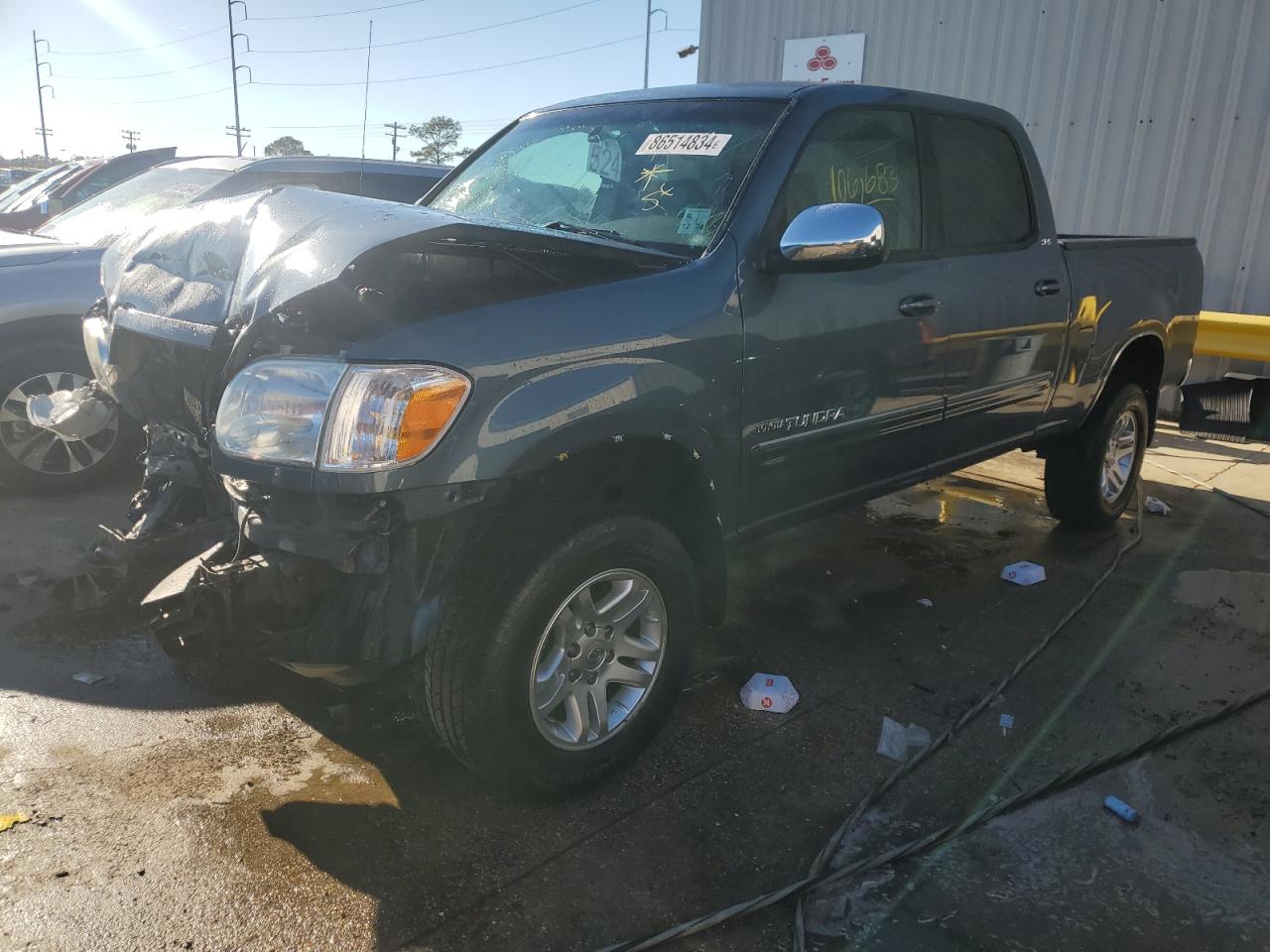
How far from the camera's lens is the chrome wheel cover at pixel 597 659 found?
252 centimetres

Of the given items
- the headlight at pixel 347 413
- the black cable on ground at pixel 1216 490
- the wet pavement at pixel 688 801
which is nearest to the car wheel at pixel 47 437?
the wet pavement at pixel 688 801

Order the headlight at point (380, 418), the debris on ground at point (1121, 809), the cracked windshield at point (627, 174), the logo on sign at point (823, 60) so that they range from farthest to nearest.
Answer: the logo on sign at point (823, 60), the cracked windshield at point (627, 174), the debris on ground at point (1121, 809), the headlight at point (380, 418)

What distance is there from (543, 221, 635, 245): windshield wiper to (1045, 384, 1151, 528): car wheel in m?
3.06

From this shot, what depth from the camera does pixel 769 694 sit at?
128 inches

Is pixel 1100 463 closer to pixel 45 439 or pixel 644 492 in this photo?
pixel 644 492

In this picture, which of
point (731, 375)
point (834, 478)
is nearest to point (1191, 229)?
point (834, 478)

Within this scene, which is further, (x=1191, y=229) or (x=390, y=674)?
(x=1191, y=229)

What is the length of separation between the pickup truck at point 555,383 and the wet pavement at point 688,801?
0.31 meters

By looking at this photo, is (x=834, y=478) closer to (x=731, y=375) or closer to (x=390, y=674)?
(x=731, y=375)

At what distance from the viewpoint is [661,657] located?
276 cm

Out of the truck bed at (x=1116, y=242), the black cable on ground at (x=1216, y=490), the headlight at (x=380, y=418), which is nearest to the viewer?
the headlight at (x=380, y=418)

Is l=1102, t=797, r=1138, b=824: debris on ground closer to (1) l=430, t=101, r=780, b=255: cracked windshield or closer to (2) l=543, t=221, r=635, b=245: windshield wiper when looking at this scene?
(1) l=430, t=101, r=780, b=255: cracked windshield

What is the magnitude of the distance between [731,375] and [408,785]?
1498 millimetres

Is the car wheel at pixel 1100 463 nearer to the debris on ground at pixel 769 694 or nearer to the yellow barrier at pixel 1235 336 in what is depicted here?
the debris on ground at pixel 769 694
